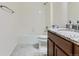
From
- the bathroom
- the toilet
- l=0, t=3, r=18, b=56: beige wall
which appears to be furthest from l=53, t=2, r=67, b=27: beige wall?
l=0, t=3, r=18, b=56: beige wall

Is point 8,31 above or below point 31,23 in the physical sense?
below

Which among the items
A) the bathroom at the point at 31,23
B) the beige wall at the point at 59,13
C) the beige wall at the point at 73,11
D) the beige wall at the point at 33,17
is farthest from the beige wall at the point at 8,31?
the beige wall at the point at 73,11

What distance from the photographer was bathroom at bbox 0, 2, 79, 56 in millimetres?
2756

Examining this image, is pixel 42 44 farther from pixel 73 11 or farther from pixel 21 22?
pixel 73 11

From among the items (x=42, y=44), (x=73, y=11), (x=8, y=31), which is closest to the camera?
(x=73, y=11)

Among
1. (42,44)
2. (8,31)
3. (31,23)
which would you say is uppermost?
(31,23)

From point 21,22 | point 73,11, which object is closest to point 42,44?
point 21,22

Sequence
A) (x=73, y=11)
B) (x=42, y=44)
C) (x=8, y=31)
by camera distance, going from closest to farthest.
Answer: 1. (x=73, y=11)
2. (x=8, y=31)
3. (x=42, y=44)

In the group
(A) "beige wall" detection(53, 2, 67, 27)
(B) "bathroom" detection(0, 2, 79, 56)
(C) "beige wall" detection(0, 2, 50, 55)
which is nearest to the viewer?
(C) "beige wall" detection(0, 2, 50, 55)

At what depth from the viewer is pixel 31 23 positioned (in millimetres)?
3016

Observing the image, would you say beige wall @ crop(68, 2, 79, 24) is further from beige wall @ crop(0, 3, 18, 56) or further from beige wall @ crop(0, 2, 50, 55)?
beige wall @ crop(0, 3, 18, 56)

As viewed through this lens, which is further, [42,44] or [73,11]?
[42,44]

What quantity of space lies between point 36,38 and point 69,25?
0.67 m

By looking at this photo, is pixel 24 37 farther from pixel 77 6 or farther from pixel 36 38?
pixel 77 6
